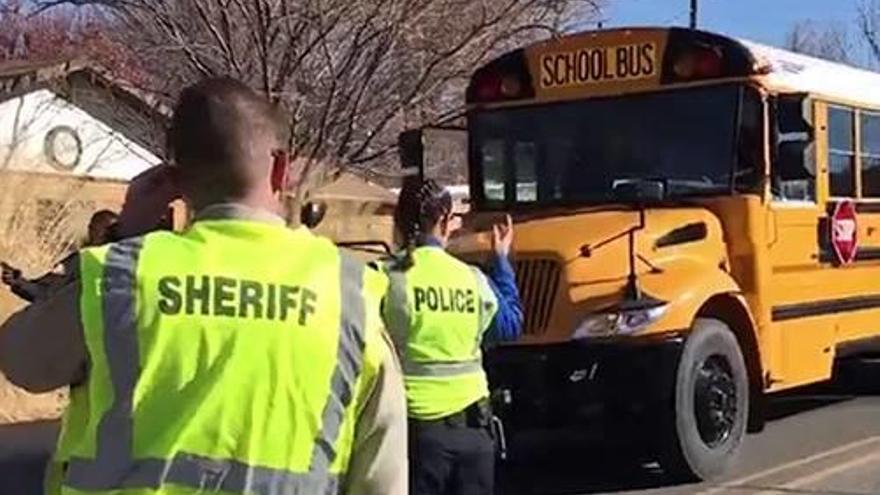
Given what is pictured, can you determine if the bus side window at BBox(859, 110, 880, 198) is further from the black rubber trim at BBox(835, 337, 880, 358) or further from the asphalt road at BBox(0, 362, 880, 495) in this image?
the asphalt road at BBox(0, 362, 880, 495)

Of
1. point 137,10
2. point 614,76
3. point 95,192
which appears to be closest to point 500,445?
point 614,76

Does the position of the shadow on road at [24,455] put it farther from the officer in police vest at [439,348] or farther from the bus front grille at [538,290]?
the officer in police vest at [439,348]

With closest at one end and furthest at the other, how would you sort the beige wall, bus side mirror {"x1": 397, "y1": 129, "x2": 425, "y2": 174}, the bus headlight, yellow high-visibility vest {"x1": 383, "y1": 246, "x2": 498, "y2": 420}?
yellow high-visibility vest {"x1": 383, "y1": 246, "x2": 498, "y2": 420} < the bus headlight < bus side mirror {"x1": 397, "y1": 129, "x2": 425, "y2": 174} < the beige wall

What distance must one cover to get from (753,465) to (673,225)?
63.7 inches

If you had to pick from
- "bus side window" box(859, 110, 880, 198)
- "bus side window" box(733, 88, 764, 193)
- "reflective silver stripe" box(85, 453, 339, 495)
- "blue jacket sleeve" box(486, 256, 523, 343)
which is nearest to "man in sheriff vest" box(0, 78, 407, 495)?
"reflective silver stripe" box(85, 453, 339, 495)

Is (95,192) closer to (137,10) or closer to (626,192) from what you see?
(137,10)

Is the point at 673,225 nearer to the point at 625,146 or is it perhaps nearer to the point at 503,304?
the point at 625,146

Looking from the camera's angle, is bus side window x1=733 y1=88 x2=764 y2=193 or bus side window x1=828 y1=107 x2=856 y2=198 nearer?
bus side window x1=733 y1=88 x2=764 y2=193

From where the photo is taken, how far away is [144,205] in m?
2.95

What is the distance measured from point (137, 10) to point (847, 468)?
8.70 m

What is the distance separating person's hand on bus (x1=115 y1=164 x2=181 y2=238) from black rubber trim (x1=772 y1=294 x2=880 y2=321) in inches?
307

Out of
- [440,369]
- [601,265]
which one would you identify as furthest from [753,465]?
[440,369]

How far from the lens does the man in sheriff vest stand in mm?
2674

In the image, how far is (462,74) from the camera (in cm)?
1666
